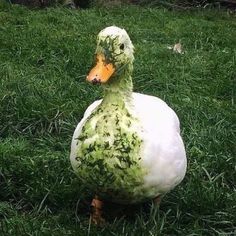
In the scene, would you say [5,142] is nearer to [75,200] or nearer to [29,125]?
[29,125]

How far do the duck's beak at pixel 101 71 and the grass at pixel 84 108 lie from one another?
638 millimetres

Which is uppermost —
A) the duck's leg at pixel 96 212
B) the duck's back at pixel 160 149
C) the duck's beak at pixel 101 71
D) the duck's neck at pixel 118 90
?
the duck's beak at pixel 101 71

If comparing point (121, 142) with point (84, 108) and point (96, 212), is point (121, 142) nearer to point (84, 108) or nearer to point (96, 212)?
point (96, 212)

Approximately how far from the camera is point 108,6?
7832 millimetres

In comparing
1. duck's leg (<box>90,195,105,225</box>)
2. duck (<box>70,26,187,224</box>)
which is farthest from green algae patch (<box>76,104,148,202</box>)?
duck's leg (<box>90,195,105,225</box>)

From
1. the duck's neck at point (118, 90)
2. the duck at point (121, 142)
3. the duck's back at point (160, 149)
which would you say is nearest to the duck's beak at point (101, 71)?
the duck at point (121, 142)

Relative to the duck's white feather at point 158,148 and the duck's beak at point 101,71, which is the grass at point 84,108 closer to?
the duck's white feather at point 158,148

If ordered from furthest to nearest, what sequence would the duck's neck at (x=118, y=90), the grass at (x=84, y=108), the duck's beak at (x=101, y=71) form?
the grass at (x=84, y=108)
the duck's neck at (x=118, y=90)
the duck's beak at (x=101, y=71)

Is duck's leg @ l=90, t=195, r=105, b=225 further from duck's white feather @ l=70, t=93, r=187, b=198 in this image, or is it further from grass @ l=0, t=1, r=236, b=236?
duck's white feather @ l=70, t=93, r=187, b=198

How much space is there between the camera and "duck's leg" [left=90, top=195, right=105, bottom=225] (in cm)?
300

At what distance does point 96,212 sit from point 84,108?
4.35 ft

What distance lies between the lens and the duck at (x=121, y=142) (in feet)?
9.09

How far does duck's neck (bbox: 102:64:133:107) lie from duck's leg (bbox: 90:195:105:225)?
1.48 ft

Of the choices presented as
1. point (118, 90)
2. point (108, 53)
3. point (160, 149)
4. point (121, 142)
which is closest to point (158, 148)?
point (160, 149)
